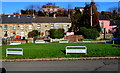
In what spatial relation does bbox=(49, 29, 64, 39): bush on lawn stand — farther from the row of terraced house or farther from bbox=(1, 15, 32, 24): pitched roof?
bbox=(1, 15, 32, 24): pitched roof

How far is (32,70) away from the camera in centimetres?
984

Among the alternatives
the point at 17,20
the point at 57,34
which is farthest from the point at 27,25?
the point at 57,34

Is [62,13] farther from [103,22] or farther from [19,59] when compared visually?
[19,59]

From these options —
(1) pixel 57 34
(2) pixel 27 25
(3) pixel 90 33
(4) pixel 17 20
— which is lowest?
(1) pixel 57 34

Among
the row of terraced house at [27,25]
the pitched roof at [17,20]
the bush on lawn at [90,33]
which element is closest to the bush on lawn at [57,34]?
the bush on lawn at [90,33]

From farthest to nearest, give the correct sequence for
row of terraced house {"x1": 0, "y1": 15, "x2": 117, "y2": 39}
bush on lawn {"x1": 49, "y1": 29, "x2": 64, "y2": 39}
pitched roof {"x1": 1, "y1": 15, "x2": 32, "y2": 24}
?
pitched roof {"x1": 1, "y1": 15, "x2": 32, "y2": 24}
row of terraced house {"x1": 0, "y1": 15, "x2": 117, "y2": 39}
bush on lawn {"x1": 49, "y1": 29, "x2": 64, "y2": 39}

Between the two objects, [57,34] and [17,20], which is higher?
[17,20]

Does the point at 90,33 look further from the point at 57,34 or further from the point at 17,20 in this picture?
the point at 17,20

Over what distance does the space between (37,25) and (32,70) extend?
143 feet

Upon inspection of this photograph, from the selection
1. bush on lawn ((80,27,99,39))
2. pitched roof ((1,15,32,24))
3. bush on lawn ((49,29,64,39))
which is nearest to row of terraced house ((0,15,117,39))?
pitched roof ((1,15,32,24))

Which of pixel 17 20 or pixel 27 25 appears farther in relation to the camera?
pixel 17 20

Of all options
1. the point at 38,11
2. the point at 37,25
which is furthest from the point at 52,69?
the point at 38,11

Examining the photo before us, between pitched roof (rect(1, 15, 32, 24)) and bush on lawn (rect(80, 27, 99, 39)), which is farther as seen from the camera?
pitched roof (rect(1, 15, 32, 24))

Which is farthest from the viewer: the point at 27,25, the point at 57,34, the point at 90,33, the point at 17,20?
Answer: the point at 17,20
